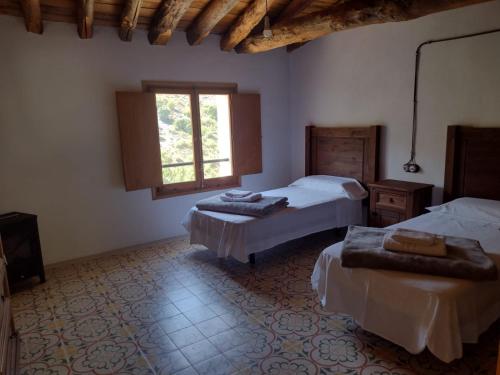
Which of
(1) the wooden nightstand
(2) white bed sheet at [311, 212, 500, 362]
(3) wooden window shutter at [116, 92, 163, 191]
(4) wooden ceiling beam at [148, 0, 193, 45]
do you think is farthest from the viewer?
(3) wooden window shutter at [116, 92, 163, 191]

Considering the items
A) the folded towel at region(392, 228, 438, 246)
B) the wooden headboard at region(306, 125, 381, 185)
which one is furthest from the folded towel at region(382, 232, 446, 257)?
the wooden headboard at region(306, 125, 381, 185)

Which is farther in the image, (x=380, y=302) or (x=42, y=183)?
(x=42, y=183)

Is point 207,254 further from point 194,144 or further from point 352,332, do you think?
point 352,332

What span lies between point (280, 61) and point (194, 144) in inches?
66.8

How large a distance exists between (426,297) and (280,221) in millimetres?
1694

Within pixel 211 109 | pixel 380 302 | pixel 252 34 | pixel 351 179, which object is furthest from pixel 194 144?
pixel 380 302

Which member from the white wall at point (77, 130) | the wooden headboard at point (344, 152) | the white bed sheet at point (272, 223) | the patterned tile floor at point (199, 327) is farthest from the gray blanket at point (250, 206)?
the wooden headboard at point (344, 152)

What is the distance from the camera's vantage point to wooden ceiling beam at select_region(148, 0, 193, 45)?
10.6 ft

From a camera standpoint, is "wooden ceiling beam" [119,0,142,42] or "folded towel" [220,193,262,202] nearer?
"wooden ceiling beam" [119,0,142,42]

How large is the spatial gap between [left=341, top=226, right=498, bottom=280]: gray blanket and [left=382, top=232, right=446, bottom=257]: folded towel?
0.09 feet

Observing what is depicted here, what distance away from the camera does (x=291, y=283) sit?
3.12 meters

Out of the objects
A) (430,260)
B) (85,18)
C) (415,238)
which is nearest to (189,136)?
(85,18)

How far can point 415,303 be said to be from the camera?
192 centimetres

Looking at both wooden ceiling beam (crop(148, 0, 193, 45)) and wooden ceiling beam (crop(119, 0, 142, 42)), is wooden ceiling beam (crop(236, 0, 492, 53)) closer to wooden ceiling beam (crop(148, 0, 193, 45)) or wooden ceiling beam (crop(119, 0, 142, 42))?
wooden ceiling beam (crop(148, 0, 193, 45))
